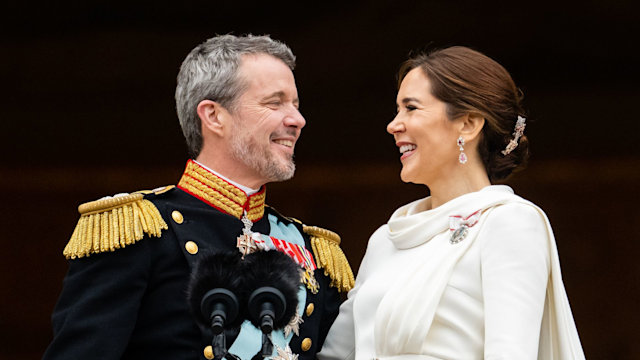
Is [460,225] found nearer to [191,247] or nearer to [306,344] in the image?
[306,344]

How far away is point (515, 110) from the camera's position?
98.4 inches

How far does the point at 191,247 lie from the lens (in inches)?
91.8

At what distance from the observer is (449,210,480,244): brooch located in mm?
2328

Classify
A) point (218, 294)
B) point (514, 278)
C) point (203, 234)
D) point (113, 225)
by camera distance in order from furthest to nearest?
point (203, 234)
point (113, 225)
point (514, 278)
point (218, 294)

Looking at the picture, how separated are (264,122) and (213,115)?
0.44 ft

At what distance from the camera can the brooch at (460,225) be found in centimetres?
233

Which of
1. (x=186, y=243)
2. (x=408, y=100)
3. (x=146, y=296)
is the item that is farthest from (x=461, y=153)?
(x=146, y=296)

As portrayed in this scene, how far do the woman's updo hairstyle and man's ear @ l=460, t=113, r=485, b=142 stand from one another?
2 centimetres

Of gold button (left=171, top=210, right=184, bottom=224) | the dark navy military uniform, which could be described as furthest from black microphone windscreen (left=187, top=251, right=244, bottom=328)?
gold button (left=171, top=210, right=184, bottom=224)

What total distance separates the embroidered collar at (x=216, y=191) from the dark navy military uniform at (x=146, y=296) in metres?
0.03

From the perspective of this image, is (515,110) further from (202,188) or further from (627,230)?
(627,230)

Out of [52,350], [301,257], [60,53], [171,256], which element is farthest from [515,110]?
[60,53]

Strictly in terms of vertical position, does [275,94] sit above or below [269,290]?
above

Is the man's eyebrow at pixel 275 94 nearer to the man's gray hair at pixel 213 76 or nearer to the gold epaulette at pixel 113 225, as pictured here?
the man's gray hair at pixel 213 76
